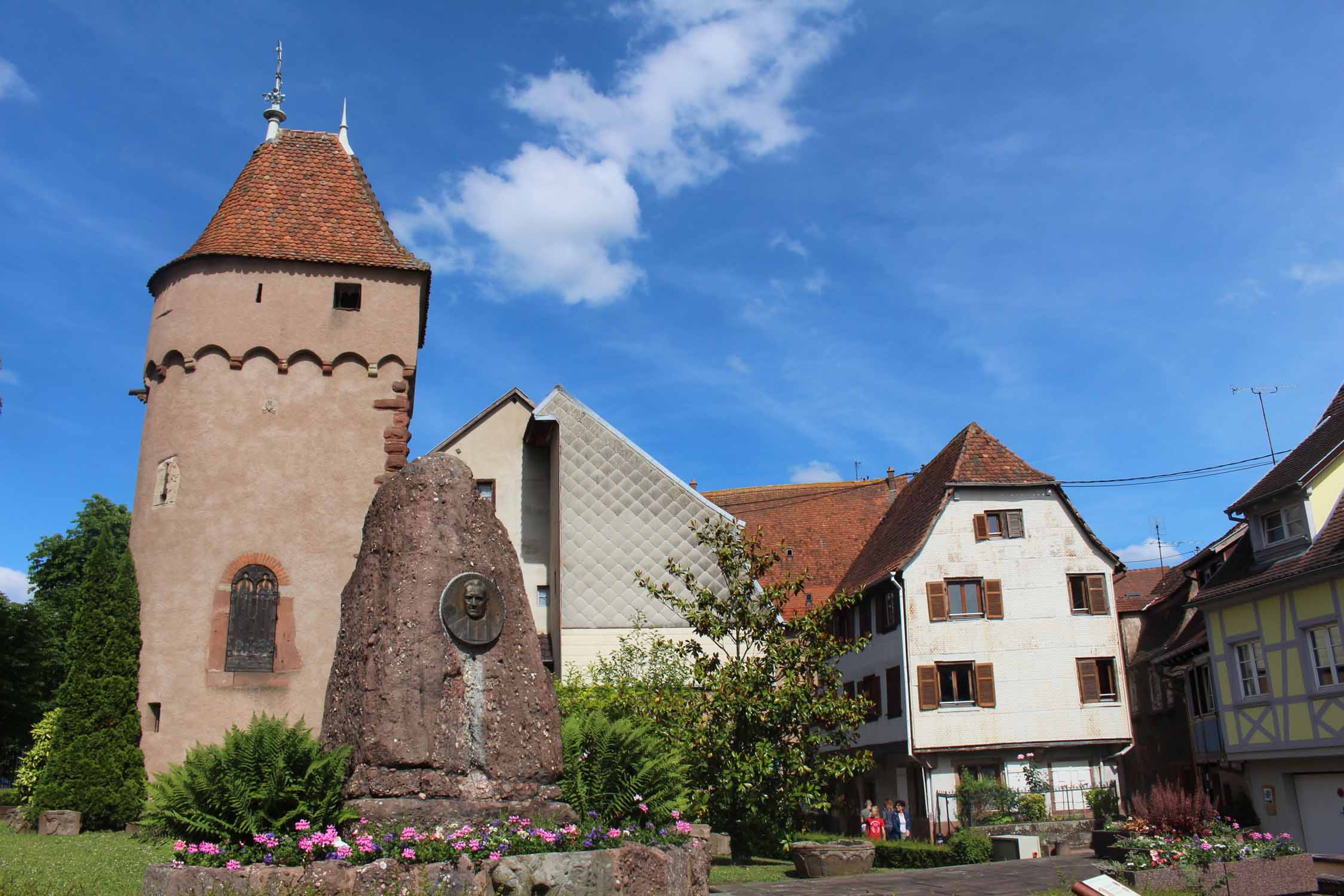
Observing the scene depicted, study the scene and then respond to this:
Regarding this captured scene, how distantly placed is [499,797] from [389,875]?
1588 millimetres

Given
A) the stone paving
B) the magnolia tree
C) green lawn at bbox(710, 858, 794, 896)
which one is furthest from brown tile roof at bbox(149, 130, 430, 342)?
the stone paving

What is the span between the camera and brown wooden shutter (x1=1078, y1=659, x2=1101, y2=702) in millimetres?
27922

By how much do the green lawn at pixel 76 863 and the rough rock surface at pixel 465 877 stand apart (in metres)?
0.90

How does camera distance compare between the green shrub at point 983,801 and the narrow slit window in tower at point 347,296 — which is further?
the green shrub at point 983,801

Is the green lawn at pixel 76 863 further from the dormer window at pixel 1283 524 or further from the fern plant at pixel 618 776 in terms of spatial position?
the dormer window at pixel 1283 524

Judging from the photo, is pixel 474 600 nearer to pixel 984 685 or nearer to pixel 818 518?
pixel 984 685

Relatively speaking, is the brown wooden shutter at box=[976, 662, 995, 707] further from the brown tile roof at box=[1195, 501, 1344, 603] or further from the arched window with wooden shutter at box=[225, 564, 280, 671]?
the arched window with wooden shutter at box=[225, 564, 280, 671]

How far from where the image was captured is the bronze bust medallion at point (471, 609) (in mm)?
9539

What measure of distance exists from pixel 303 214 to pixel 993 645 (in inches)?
824

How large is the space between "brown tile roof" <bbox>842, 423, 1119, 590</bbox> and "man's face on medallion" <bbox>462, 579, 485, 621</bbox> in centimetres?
2076

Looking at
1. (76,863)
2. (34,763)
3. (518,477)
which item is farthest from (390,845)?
(518,477)

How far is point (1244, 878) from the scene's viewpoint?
35.4 feet

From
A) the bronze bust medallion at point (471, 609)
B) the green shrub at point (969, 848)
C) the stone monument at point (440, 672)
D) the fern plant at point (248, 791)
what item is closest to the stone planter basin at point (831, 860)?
the green shrub at point (969, 848)

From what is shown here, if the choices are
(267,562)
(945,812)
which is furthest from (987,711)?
(267,562)
